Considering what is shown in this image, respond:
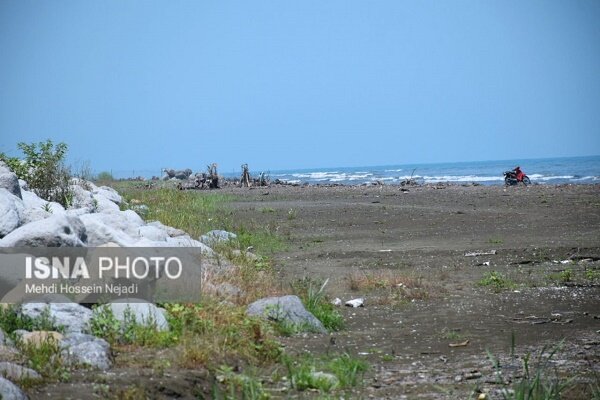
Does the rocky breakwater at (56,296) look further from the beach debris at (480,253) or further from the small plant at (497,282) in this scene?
the beach debris at (480,253)

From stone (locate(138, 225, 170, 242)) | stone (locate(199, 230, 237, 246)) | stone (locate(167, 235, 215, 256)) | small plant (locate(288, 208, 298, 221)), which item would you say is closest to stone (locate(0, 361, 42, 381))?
stone (locate(167, 235, 215, 256))

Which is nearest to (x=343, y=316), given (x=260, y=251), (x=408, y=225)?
(x=260, y=251)

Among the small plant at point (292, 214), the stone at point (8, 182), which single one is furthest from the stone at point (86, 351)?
the small plant at point (292, 214)

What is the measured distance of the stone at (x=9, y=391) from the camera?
5.05 meters

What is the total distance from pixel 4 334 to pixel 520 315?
18.7 feet

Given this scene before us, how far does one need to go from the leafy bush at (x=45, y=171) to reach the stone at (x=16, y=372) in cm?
809

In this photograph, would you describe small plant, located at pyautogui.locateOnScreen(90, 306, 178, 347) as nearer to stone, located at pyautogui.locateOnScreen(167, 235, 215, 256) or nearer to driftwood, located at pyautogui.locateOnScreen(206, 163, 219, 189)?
stone, located at pyautogui.locateOnScreen(167, 235, 215, 256)

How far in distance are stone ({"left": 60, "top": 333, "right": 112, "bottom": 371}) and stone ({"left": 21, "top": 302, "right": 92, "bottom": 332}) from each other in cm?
39

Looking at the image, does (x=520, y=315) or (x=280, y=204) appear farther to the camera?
(x=280, y=204)

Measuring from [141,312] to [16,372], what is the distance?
175 centimetres

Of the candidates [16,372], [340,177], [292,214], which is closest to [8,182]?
[16,372]

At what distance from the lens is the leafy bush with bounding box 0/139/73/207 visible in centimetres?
1390

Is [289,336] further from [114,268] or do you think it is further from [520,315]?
[520,315]

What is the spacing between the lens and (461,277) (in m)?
11.6
